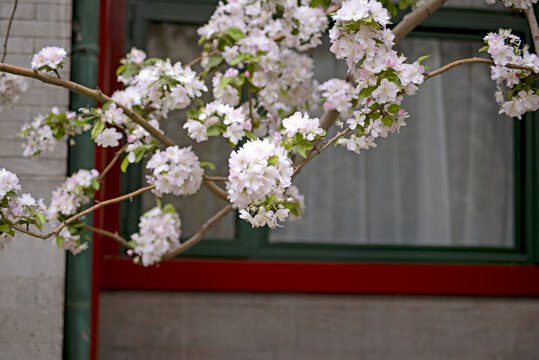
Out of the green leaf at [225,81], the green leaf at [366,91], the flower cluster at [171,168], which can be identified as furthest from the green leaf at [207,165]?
the green leaf at [366,91]

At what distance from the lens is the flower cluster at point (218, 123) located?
2117 mm

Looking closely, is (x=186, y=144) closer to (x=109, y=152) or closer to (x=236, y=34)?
(x=109, y=152)

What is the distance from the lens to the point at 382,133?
179cm

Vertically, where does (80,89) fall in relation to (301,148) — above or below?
above

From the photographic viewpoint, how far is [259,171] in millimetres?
1541

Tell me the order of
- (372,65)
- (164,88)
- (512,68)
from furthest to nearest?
(164,88)
(512,68)
(372,65)

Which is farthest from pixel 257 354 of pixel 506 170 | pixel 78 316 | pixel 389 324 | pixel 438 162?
pixel 506 170

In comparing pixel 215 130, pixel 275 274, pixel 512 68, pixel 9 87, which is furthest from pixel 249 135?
pixel 275 274

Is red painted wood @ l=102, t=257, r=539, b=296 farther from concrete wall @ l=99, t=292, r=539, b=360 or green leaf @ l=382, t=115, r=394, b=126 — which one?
green leaf @ l=382, t=115, r=394, b=126

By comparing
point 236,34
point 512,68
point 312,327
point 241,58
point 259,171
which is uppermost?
point 236,34

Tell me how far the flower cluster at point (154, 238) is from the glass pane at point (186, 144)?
895mm

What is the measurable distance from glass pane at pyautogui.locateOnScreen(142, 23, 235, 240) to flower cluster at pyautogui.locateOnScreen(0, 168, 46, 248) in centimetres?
146

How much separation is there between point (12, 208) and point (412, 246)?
2.24 meters

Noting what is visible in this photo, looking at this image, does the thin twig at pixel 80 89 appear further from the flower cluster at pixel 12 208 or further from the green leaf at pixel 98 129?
the flower cluster at pixel 12 208
